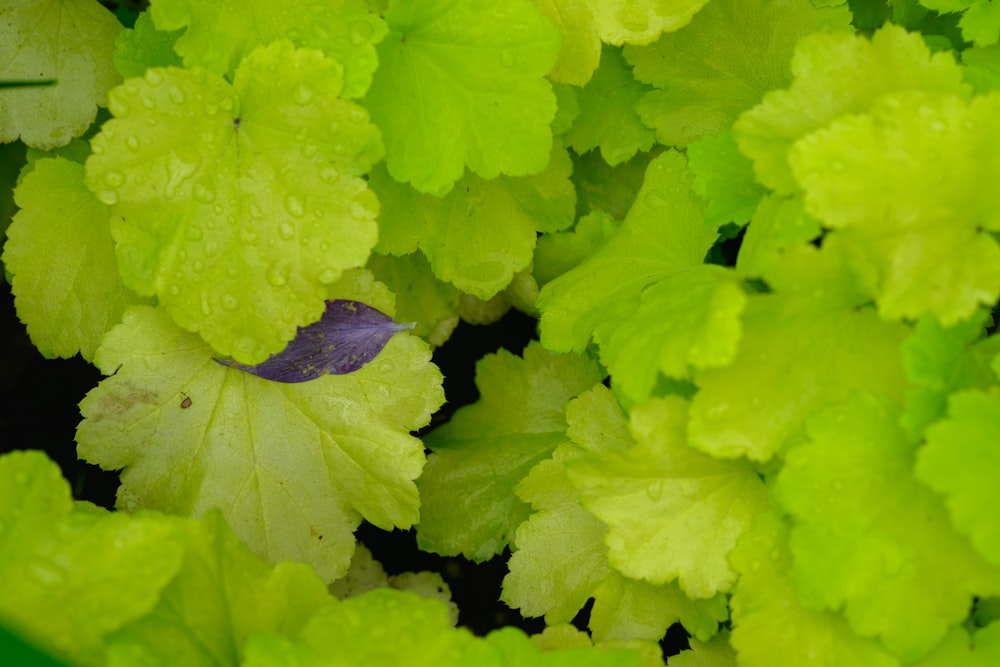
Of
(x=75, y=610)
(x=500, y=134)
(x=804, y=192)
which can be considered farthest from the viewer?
(x=500, y=134)

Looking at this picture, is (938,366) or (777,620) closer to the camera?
(938,366)

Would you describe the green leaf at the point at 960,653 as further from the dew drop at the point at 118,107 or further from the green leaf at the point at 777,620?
the dew drop at the point at 118,107

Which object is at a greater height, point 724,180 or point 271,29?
point 271,29

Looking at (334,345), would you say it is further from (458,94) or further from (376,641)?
(376,641)

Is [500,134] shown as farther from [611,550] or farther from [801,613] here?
[801,613]

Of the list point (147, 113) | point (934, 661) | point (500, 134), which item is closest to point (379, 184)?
point (500, 134)

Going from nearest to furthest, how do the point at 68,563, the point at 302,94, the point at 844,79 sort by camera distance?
the point at 68,563
the point at 844,79
the point at 302,94

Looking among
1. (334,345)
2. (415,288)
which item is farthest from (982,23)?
(334,345)
